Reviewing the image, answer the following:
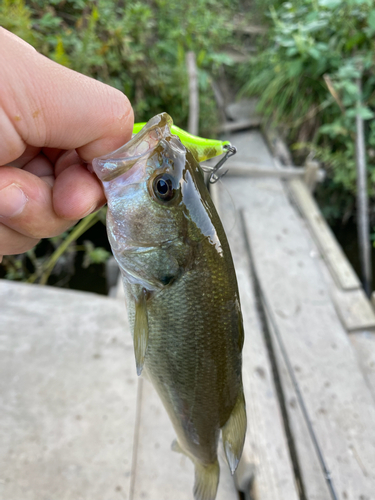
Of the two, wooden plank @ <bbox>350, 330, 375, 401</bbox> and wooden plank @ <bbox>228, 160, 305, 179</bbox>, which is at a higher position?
wooden plank @ <bbox>228, 160, 305, 179</bbox>

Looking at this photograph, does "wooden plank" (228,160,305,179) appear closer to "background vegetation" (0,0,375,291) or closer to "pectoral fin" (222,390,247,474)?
"background vegetation" (0,0,375,291)

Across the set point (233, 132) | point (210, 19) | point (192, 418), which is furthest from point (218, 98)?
point (192, 418)

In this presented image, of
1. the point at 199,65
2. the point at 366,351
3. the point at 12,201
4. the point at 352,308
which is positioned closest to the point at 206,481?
the point at 12,201

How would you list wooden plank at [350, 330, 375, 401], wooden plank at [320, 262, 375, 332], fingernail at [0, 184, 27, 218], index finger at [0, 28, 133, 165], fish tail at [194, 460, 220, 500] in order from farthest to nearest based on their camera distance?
1. wooden plank at [320, 262, 375, 332]
2. wooden plank at [350, 330, 375, 401]
3. fish tail at [194, 460, 220, 500]
4. fingernail at [0, 184, 27, 218]
5. index finger at [0, 28, 133, 165]

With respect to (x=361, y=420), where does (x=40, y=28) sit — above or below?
above

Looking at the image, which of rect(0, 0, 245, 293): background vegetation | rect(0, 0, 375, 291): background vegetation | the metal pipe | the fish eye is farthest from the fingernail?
the metal pipe

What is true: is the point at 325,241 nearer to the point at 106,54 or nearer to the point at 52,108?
the point at 106,54

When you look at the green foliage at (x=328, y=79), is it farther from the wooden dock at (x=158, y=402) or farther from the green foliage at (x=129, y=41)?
the wooden dock at (x=158, y=402)

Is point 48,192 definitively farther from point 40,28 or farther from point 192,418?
point 40,28
